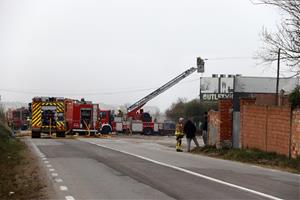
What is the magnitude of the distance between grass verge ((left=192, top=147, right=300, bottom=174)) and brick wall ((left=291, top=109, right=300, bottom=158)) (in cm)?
38

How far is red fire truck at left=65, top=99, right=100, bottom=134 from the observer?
4588 centimetres

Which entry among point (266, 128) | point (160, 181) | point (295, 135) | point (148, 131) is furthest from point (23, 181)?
point (148, 131)

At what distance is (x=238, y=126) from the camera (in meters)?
26.1

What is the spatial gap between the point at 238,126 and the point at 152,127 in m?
39.9

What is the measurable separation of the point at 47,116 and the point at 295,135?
26.3 meters

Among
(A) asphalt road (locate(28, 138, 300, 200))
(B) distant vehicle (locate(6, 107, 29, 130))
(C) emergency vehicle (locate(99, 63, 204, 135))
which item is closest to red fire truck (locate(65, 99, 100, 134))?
Answer: (C) emergency vehicle (locate(99, 63, 204, 135))

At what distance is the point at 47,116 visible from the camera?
42938 millimetres

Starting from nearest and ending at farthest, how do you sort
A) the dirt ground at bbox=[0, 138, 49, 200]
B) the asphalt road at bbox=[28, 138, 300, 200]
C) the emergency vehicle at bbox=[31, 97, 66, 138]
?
the asphalt road at bbox=[28, 138, 300, 200] < the dirt ground at bbox=[0, 138, 49, 200] < the emergency vehicle at bbox=[31, 97, 66, 138]

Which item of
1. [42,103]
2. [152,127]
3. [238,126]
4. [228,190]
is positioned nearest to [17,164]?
[228,190]

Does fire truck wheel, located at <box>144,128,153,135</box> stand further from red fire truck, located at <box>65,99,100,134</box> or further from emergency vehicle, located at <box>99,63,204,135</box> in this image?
red fire truck, located at <box>65,99,100,134</box>

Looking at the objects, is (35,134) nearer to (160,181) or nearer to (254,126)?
(254,126)

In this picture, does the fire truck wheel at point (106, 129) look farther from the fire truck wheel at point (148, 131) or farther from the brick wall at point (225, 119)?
the brick wall at point (225, 119)

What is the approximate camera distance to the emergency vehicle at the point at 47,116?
42406mm

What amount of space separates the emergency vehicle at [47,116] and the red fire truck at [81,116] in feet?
7.23
